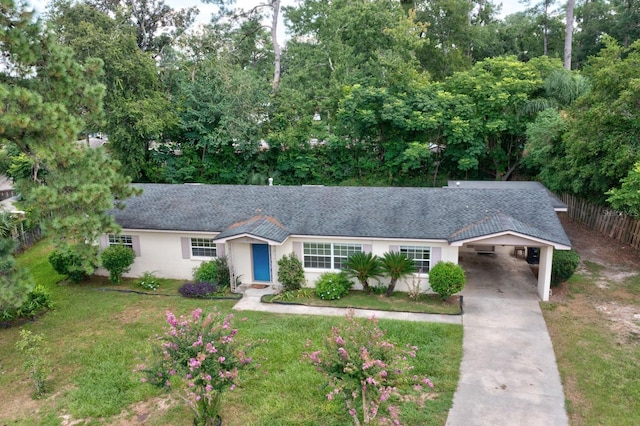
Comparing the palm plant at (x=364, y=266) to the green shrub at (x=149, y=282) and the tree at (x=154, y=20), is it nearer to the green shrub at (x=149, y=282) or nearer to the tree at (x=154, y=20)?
the green shrub at (x=149, y=282)

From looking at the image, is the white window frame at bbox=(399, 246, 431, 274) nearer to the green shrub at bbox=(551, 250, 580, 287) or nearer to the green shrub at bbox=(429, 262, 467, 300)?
the green shrub at bbox=(429, 262, 467, 300)

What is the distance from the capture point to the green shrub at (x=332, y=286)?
15.1 meters

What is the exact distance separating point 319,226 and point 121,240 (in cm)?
782

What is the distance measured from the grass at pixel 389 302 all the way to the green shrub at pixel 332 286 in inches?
6.3

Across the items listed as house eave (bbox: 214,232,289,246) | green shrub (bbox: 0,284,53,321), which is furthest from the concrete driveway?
green shrub (bbox: 0,284,53,321)

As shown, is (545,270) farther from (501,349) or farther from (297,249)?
(297,249)

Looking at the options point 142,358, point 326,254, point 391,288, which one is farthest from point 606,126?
point 142,358

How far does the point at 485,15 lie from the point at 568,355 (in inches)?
1576

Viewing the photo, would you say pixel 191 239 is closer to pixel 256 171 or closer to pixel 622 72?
pixel 256 171

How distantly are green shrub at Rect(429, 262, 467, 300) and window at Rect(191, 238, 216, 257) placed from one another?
7.85 m

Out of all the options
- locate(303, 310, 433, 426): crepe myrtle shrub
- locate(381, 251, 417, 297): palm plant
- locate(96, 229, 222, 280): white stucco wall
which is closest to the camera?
locate(303, 310, 433, 426): crepe myrtle shrub

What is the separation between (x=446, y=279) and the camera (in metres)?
14.3

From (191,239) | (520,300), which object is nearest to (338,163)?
(191,239)

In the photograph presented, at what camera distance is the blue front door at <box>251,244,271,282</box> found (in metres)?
16.4
